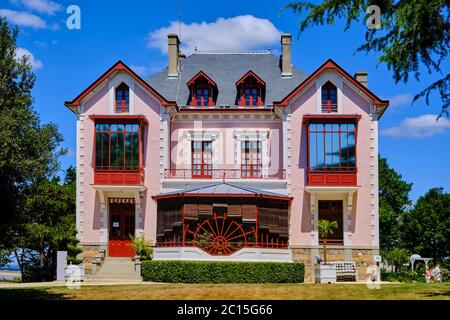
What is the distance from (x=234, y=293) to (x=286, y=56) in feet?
70.2

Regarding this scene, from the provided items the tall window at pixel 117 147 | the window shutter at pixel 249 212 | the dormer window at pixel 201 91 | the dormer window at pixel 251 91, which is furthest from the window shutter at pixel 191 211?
the dormer window at pixel 251 91

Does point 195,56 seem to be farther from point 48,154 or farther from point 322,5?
point 322,5

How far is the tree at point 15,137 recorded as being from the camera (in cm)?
1997

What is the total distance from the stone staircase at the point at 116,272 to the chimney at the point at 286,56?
14.6 m

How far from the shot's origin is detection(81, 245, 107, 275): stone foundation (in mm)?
34456

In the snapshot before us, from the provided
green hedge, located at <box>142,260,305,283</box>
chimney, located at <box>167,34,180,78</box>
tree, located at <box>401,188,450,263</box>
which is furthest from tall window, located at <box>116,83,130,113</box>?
tree, located at <box>401,188,450,263</box>

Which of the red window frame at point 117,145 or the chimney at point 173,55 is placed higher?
the chimney at point 173,55

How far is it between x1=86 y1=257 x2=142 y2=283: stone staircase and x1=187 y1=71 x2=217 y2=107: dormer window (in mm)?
9690

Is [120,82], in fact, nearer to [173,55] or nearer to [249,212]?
[173,55]

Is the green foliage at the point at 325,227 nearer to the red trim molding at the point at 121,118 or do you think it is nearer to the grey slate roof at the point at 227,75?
the grey slate roof at the point at 227,75

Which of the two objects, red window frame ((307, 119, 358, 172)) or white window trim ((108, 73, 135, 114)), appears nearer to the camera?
red window frame ((307, 119, 358, 172))

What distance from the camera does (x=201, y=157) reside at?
122 ft

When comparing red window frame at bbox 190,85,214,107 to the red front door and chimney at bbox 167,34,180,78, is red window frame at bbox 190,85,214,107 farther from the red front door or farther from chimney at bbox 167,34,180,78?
the red front door
